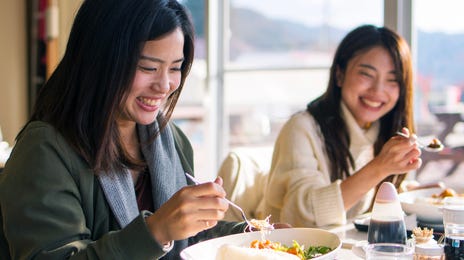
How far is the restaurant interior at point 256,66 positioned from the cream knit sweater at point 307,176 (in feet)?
3.01

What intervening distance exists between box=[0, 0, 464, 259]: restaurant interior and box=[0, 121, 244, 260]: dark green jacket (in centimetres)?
197

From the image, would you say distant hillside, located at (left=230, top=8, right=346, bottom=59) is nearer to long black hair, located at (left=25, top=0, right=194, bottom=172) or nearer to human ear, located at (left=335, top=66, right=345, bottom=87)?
human ear, located at (left=335, top=66, right=345, bottom=87)

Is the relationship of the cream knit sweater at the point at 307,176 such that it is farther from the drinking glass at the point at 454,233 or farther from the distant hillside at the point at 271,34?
the distant hillside at the point at 271,34

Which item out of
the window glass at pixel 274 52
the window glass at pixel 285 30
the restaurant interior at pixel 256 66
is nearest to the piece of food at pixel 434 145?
the restaurant interior at pixel 256 66

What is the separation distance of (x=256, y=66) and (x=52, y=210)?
3211 millimetres

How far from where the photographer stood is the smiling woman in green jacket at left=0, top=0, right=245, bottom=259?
3.70 feet

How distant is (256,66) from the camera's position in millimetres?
4281

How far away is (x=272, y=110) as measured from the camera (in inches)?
216

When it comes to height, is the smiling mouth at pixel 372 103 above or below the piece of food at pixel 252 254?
above

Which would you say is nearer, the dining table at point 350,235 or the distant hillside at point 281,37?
the dining table at point 350,235

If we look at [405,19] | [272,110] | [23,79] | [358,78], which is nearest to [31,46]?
[23,79]

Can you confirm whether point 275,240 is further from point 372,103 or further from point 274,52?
point 274,52

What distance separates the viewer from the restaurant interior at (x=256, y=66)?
374 cm

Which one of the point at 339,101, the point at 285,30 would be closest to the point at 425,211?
the point at 339,101
